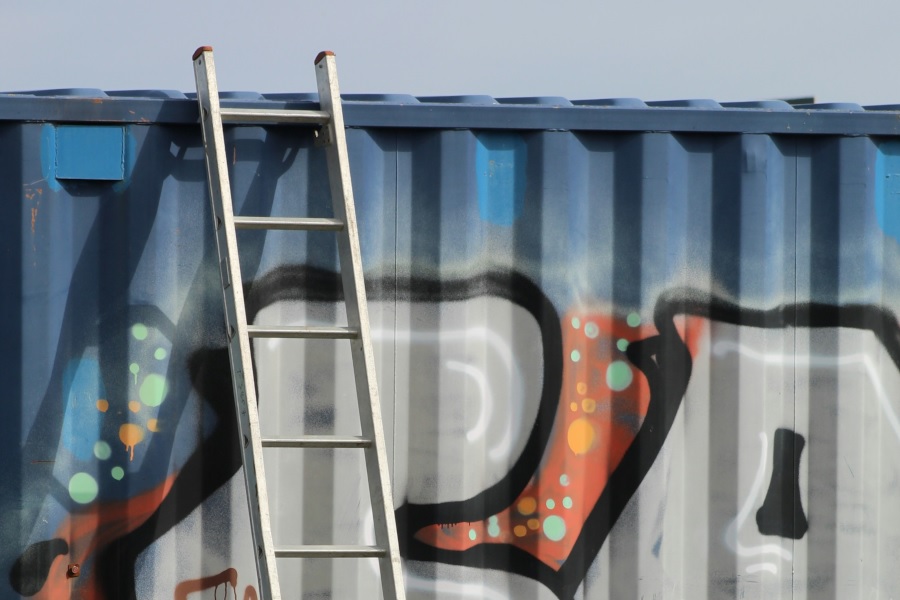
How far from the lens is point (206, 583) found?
3.23 m

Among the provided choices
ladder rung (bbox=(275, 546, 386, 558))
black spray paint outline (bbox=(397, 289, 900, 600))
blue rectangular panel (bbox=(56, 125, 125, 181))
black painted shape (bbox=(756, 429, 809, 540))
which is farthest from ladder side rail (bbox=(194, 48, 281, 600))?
black painted shape (bbox=(756, 429, 809, 540))

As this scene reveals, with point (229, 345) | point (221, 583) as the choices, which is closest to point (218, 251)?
point (229, 345)

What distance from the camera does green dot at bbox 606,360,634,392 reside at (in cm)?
328

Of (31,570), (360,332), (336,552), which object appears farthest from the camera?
(31,570)

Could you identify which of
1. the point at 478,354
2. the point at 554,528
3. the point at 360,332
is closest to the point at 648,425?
the point at 554,528

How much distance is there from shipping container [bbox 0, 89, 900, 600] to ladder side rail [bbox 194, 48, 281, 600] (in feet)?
0.45

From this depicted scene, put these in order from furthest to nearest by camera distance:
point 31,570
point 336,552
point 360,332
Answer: point 31,570, point 360,332, point 336,552

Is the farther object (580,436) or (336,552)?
(580,436)

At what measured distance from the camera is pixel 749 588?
3.29m

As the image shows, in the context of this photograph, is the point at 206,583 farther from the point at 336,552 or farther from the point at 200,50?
the point at 200,50

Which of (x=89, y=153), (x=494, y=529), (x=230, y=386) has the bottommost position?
Result: (x=494, y=529)

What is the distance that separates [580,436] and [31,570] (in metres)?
1.82

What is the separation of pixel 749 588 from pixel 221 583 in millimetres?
1720

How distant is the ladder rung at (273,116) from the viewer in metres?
3.18
